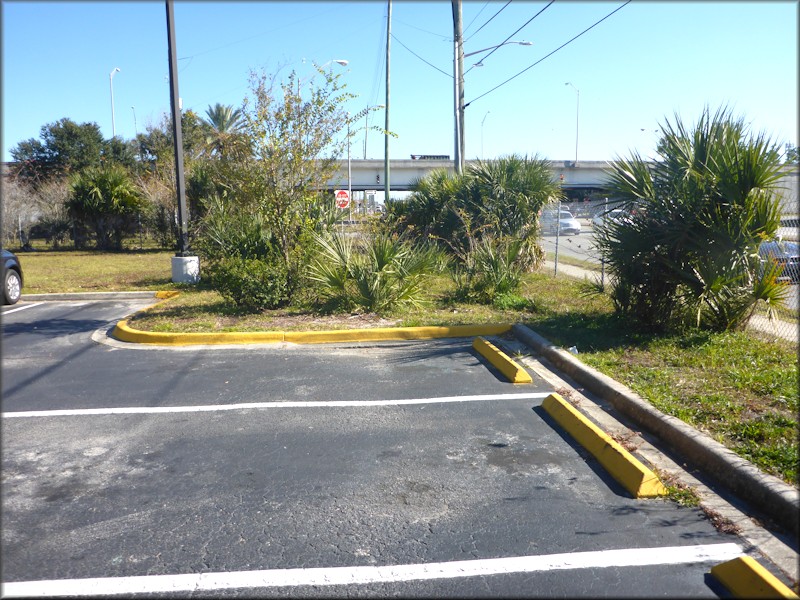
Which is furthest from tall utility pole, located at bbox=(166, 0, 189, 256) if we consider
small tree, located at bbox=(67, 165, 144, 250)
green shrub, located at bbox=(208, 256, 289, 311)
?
small tree, located at bbox=(67, 165, 144, 250)

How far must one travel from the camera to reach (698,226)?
855 cm

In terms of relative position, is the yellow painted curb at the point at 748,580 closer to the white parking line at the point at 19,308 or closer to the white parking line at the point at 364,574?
the white parking line at the point at 364,574

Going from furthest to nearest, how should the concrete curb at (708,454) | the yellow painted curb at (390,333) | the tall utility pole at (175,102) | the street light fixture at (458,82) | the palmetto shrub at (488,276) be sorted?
the street light fixture at (458,82) < the tall utility pole at (175,102) < the palmetto shrub at (488,276) < the yellow painted curb at (390,333) < the concrete curb at (708,454)

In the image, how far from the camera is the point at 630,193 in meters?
9.21

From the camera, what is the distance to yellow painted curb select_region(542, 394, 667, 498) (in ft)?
15.5

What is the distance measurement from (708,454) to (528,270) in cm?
1154

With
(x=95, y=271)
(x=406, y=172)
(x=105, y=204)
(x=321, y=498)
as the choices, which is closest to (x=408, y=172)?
(x=406, y=172)

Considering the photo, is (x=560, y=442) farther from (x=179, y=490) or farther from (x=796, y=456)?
(x=179, y=490)

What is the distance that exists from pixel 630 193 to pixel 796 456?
5085 millimetres

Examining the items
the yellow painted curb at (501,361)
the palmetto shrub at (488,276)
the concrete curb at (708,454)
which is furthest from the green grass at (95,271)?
the concrete curb at (708,454)

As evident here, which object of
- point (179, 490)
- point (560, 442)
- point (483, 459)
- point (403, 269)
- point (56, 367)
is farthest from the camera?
point (403, 269)

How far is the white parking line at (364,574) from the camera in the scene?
3.62 metres

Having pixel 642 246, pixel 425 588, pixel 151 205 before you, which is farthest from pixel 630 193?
pixel 151 205

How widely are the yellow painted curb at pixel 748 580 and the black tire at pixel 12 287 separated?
13974 millimetres
